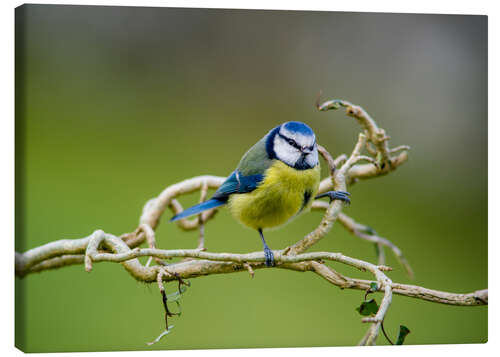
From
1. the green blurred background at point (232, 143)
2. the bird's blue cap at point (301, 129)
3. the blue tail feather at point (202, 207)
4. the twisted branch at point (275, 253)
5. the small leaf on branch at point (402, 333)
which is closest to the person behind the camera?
the twisted branch at point (275, 253)

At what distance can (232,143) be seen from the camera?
3.01 m

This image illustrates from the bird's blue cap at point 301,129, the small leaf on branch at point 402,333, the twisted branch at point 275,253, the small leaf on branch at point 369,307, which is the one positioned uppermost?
the bird's blue cap at point 301,129

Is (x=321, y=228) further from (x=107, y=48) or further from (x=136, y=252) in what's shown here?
(x=107, y=48)

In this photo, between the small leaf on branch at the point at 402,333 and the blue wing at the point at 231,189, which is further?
the blue wing at the point at 231,189

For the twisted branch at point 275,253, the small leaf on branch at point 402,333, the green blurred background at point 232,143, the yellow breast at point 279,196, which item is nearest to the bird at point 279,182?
the yellow breast at point 279,196

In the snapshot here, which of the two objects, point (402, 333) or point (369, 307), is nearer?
point (369, 307)

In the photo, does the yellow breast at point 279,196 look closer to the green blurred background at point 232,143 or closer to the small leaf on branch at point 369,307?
the green blurred background at point 232,143

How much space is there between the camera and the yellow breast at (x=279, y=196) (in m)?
2.30

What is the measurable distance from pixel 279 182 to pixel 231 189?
0.24 metres

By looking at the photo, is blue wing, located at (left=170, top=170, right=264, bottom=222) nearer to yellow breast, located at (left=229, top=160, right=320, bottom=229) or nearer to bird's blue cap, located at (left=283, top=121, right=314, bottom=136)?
yellow breast, located at (left=229, top=160, right=320, bottom=229)

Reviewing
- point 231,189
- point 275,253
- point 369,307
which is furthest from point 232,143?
point 369,307

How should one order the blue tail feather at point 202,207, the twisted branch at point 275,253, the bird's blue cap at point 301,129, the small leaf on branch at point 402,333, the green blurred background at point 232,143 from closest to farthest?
the twisted branch at point 275,253 → the small leaf on branch at point 402,333 → the bird's blue cap at point 301,129 → the blue tail feather at point 202,207 → the green blurred background at point 232,143

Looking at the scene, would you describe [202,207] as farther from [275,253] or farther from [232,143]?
[232,143]

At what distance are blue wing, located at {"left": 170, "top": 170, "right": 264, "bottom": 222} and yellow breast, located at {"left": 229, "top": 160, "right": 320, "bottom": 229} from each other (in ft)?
0.09
